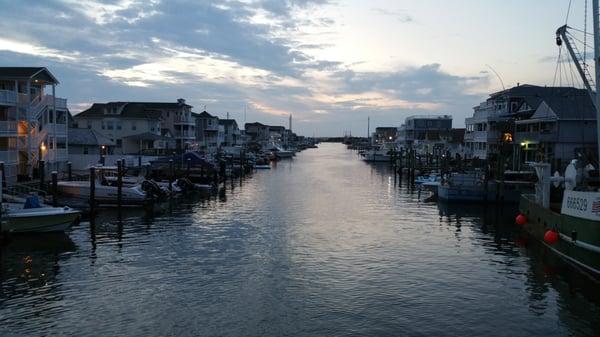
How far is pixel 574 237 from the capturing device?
25.6 metres

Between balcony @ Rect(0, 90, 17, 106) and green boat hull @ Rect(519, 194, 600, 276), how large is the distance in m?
43.1

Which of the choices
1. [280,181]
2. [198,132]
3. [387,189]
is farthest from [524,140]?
[198,132]

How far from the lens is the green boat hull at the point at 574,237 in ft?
78.3

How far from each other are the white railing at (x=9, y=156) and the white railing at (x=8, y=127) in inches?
69.3

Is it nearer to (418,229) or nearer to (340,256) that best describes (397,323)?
(340,256)

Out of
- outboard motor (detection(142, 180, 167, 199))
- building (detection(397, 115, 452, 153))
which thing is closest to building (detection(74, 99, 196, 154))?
outboard motor (detection(142, 180, 167, 199))

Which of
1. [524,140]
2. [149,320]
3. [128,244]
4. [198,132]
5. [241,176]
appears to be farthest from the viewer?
[198,132]

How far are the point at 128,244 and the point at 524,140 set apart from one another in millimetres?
52213

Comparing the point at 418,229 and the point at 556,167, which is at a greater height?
the point at 556,167

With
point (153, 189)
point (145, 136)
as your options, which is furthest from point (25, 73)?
point (145, 136)

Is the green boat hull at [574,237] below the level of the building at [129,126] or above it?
below

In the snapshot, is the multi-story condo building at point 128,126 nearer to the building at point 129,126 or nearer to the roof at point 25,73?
the building at point 129,126

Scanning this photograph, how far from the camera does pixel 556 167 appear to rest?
44531mm

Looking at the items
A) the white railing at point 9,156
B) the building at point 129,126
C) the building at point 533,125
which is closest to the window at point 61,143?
the white railing at point 9,156
